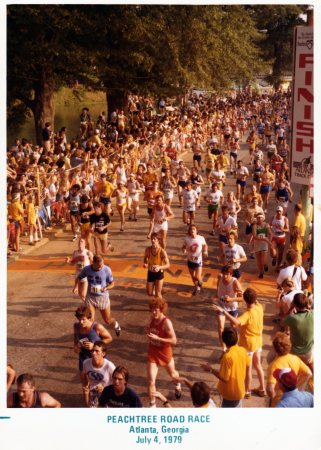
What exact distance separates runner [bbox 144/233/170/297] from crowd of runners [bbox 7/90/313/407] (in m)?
0.02

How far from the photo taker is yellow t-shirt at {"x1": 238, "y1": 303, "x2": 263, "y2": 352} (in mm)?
8781

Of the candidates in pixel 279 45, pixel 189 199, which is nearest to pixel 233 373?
pixel 189 199

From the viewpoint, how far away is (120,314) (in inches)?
472

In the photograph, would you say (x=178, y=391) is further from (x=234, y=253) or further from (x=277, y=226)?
(x=277, y=226)

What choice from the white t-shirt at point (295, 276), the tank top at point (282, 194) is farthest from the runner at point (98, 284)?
the tank top at point (282, 194)

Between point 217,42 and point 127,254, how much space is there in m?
16.5

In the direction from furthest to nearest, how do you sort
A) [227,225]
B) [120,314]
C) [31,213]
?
[31,213], [227,225], [120,314]

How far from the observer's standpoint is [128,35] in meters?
25.5

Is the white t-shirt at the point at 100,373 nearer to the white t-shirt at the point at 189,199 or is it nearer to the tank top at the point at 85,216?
the tank top at the point at 85,216

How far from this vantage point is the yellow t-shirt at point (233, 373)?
7441 millimetres

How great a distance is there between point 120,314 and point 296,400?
5.77m

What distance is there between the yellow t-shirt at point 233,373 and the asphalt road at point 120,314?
4.63ft
